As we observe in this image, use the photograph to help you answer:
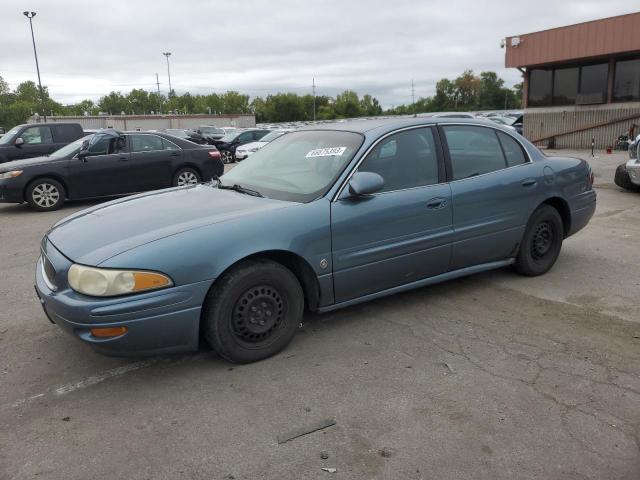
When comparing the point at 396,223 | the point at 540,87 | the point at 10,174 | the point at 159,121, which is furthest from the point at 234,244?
the point at 159,121

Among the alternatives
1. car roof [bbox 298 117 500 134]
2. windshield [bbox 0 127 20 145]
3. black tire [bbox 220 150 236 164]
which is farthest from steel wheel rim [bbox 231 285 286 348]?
black tire [bbox 220 150 236 164]

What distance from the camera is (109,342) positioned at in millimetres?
3066

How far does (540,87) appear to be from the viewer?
23656 mm

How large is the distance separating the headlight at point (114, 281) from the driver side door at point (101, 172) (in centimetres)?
770

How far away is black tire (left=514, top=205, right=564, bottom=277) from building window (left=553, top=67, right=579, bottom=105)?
64.6ft

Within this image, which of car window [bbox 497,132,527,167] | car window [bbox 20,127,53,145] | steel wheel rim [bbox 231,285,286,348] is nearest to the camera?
steel wheel rim [bbox 231,285,286,348]

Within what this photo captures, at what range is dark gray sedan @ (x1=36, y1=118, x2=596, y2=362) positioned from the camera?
3125 mm

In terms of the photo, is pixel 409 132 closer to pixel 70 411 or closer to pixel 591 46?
pixel 70 411

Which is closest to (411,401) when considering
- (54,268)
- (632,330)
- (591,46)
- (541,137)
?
(632,330)

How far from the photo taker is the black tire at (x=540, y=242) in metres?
5.00

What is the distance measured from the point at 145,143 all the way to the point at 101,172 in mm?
1114

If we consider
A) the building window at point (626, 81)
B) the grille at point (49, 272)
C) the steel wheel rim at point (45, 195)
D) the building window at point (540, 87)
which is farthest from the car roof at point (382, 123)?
the building window at point (540, 87)

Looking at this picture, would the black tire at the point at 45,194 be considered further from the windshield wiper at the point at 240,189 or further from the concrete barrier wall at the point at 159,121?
the concrete barrier wall at the point at 159,121

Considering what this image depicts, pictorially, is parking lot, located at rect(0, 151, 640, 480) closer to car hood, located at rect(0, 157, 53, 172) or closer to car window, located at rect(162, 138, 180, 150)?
car hood, located at rect(0, 157, 53, 172)
